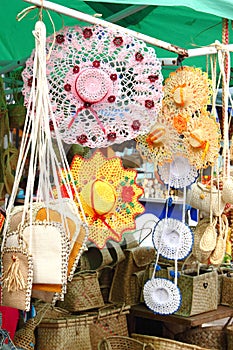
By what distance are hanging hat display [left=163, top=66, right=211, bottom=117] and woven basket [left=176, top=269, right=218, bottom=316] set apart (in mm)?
1356

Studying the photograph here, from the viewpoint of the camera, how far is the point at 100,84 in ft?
6.65

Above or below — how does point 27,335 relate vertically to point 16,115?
below

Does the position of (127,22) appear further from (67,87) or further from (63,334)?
(63,334)

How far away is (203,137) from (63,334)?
134cm

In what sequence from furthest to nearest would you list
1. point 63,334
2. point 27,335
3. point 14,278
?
point 63,334, point 27,335, point 14,278

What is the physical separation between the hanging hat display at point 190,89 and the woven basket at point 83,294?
140 cm

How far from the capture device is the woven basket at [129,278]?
143 inches

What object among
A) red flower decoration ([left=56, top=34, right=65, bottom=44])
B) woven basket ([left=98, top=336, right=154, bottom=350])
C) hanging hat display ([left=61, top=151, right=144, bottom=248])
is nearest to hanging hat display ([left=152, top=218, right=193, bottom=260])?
hanging hat display ([left=61, top=151, right=144, bottom=248])

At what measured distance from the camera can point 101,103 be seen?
2076 mm

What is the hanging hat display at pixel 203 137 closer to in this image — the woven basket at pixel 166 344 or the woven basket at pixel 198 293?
the woven basket at pixel 166 344

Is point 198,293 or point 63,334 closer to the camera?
point 63,334

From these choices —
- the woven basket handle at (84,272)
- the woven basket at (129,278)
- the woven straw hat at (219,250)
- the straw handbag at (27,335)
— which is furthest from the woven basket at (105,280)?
the woven straw hat at (219,250)

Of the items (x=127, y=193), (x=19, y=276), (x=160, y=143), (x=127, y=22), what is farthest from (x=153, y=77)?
(x=127, y=22)

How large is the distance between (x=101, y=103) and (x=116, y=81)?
91 millimetres
